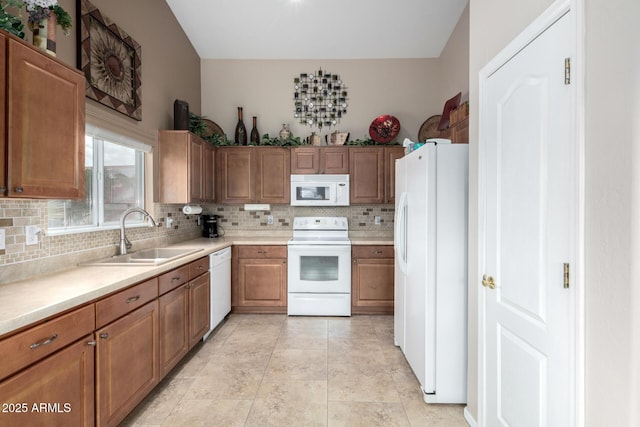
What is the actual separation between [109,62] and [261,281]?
257 centimetres

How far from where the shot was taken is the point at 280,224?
4418mm

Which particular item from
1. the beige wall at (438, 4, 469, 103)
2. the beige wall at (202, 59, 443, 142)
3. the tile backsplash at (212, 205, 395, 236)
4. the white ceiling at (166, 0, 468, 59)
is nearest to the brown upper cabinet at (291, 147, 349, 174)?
the beige wall at (202, 59, 443, 142)

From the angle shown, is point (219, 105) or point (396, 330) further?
point (219, 105)

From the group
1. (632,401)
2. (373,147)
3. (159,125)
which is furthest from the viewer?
(373,147)

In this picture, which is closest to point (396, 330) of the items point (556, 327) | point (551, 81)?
point (556, 327)

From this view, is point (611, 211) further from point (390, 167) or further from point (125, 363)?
point (390, 167)

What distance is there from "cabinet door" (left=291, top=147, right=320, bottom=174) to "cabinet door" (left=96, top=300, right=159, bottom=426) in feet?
7.97

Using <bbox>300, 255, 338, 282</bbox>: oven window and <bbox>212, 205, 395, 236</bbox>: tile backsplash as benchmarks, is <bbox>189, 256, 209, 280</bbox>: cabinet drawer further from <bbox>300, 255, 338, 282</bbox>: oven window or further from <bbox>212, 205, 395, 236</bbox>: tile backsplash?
<bbox>212, 205, 395, 236</bbox>: tile backsplash

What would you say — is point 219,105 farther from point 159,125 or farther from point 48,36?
point 48,36

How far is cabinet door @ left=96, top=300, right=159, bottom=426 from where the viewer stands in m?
1.62

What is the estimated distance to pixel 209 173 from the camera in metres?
3.83

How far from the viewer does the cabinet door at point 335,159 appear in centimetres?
406

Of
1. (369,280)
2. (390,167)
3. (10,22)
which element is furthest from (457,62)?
(10,22)

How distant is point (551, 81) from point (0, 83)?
213 centimetres
